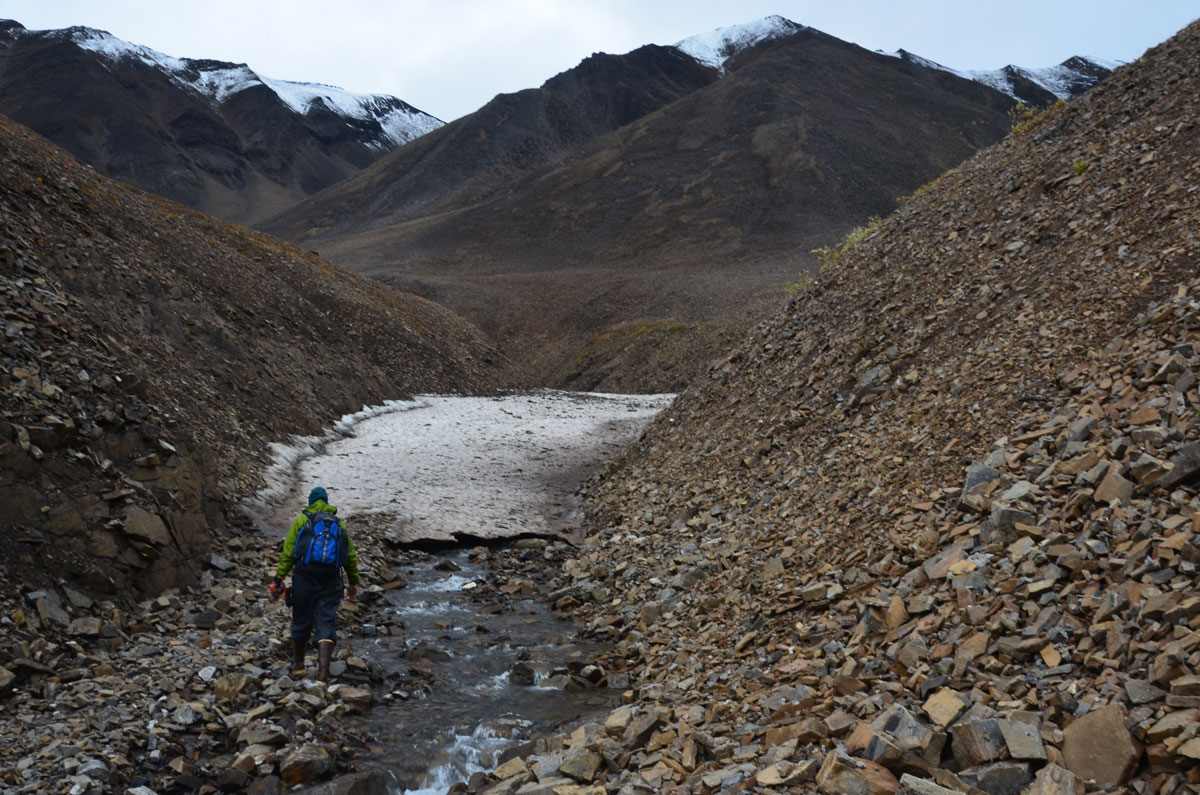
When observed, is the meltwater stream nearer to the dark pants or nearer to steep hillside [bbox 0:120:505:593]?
the dark pants

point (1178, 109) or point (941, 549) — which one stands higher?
point (1178, 109)

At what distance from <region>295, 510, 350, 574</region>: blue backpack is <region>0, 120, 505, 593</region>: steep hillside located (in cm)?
238

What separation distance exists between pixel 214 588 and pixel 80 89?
536 feet

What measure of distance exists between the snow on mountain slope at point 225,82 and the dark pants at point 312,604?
601ft

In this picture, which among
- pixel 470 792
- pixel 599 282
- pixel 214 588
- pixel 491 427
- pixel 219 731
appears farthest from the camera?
pixel 599 282

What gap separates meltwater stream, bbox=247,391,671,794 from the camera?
772 cm

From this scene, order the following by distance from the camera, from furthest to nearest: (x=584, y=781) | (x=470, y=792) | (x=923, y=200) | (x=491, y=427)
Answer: (x=491, y=427), (x=923, y=200), (x=470, y=792), (x=584, y=781)

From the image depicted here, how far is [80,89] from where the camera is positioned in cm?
13862

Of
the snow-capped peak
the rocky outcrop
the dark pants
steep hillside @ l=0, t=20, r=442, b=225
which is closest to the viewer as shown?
the rocky outcrop

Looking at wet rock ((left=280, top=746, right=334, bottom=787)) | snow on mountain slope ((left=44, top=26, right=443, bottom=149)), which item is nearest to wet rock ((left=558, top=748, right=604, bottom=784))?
wet rock ((left=280, top=746, right=334, bottom=787))

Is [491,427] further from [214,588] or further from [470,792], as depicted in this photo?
[470,792]

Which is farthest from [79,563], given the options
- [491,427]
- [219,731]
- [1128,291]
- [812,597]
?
[491,427]

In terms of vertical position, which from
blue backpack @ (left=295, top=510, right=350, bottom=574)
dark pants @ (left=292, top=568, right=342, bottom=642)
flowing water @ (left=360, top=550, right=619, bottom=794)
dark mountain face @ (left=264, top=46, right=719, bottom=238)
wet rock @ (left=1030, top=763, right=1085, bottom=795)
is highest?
dark mountain face @ (left=264, top=46, right=719, bottom=238)

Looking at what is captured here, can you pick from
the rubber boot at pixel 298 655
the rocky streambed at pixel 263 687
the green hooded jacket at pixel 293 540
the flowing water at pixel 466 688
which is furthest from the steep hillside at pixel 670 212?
the rubber boot at pixel 298 655
